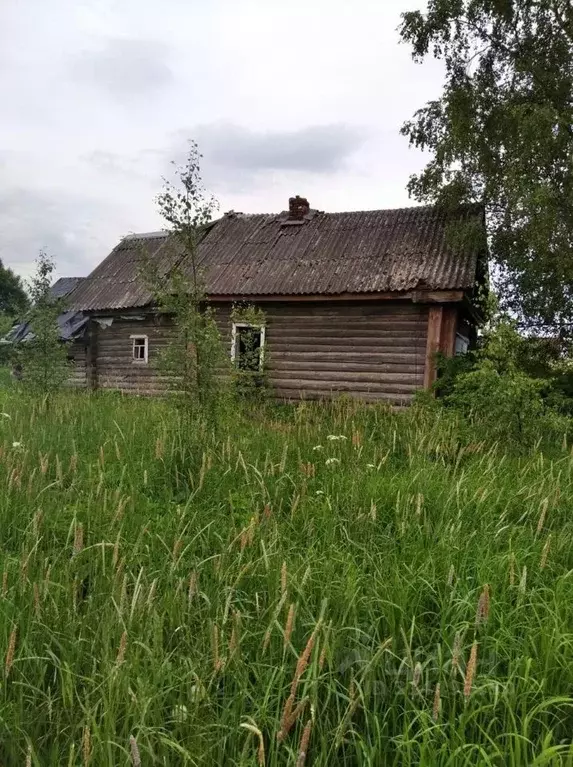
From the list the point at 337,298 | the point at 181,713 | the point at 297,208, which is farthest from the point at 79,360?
the point at 181,713

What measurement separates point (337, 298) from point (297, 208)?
16.2 feet

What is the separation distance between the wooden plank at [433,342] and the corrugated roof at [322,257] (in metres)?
0.63

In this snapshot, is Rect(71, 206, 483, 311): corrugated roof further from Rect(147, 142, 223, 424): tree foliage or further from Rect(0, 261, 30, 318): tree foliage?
Rect(0, 261, 30, 318): tree foliage

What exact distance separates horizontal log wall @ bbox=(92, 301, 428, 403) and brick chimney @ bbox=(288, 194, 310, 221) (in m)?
3.84

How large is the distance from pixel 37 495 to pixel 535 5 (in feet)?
51.2

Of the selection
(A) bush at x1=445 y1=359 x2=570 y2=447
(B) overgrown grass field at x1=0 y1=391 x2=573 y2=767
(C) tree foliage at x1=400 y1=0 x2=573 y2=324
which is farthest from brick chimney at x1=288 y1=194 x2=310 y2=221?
(B) overgrown grass field at x1=0 y1=391 x2=573 y2=767

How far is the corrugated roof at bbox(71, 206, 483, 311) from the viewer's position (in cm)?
1241

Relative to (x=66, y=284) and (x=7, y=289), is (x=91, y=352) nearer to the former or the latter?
(x=66, y=284)

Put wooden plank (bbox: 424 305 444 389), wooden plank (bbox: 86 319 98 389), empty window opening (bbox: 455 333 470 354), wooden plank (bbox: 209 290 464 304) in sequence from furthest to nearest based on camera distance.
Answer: wooden plank (bbox: 86 319 98 389) < empty window opening (bbox: 455 333 470 354) < wooden plank (bbox: 424 305 444 389) < wooden plank (bbox: 209 290 464 304)

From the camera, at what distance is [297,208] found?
16.4m

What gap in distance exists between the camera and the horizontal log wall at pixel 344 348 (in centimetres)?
1259

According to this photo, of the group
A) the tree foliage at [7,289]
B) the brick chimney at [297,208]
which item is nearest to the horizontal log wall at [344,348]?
the brick chimney at [297,208]

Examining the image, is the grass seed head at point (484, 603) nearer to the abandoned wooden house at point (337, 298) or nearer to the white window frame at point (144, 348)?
the abandoned wooden house at point (337, 298)

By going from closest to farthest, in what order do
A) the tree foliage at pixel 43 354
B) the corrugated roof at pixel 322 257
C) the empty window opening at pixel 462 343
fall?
the tree foliage at pixel 43 354, the corrugated roof at pixel 322 257, the empty window opening at pixel 462 343
